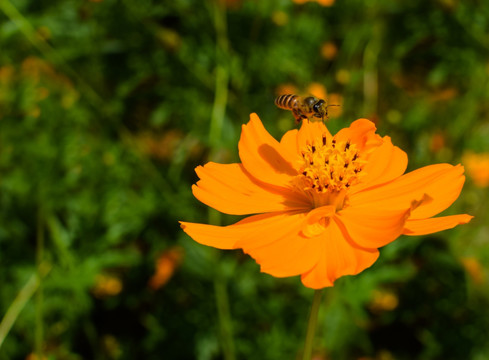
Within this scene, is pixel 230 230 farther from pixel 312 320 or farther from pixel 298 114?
pixel 298 114

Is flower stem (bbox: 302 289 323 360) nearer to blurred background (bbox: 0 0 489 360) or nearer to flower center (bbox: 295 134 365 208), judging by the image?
flower center (bbox: 295 134 365 208)

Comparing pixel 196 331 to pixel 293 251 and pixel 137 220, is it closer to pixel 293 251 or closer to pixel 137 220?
pixel 137 220

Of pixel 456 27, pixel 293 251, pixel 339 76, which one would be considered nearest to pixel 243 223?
pixel 293 251

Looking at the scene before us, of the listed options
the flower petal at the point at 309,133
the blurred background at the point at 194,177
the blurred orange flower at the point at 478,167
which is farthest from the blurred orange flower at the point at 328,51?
the flower petal at the point at 309,133

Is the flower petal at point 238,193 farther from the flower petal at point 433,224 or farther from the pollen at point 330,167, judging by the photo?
the flower petal at point 433,224

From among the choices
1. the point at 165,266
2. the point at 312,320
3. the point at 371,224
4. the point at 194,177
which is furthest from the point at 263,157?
the point at 194,177
